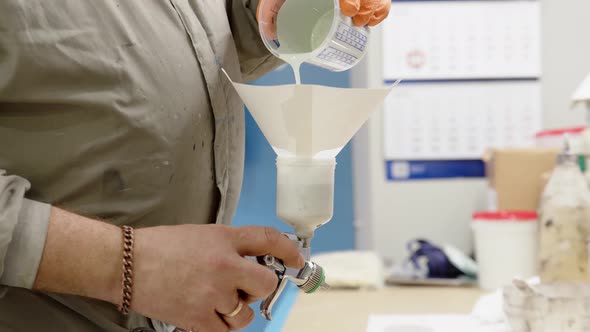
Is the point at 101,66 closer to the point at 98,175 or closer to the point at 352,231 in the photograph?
the point at 98,175

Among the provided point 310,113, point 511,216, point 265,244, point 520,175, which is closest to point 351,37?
point 310,113

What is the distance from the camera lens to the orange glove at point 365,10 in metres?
0.89

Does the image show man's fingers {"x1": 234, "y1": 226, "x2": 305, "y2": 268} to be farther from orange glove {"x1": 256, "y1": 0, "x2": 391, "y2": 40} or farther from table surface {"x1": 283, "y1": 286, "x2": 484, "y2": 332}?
table surface {"x1": 283, "y1": 286, "x2": 484, "y2": 332}

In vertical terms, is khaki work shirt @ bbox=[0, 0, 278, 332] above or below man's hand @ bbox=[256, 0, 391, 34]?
below

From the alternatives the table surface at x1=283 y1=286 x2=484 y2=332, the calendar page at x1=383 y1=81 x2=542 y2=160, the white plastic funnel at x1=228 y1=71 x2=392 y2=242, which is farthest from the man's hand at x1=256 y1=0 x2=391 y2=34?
the calendar page at x1=383 y1=81 x2=542 y2=160

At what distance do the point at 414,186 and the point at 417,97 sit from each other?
0.35 meters

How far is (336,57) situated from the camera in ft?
3.07

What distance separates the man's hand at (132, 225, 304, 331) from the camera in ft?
2.37

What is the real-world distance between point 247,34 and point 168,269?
544 millimetres

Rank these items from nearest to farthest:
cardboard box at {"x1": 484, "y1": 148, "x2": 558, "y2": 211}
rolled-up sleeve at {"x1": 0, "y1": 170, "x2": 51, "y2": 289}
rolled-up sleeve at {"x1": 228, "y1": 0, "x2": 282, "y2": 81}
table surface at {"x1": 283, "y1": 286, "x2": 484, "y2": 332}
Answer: rolled-up sleeve at {"x1": 0, "y1": 170, "x2": 51, "y2": 289}, rolled-up sleeve at {"x1": 228, "y1": 0, "x2": 282, "y2": 81}, table surface at {"x1": 283, "y1": 286, "x2": 484, "y2": 332}, cardboard box at {"x1": 484, "y1": 148, "x2": 558, "y2": 211}

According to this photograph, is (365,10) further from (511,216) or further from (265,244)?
(511,216)

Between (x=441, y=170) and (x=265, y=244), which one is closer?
(x=265, y=244)

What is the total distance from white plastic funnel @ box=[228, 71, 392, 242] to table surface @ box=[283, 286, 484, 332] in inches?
25.7

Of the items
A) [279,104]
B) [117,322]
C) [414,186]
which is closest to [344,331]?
[117,322]
